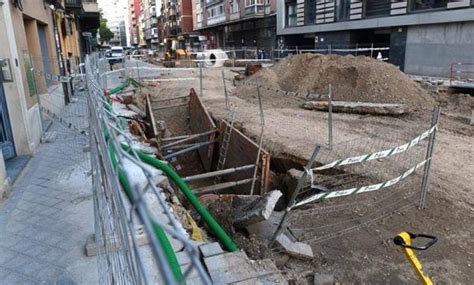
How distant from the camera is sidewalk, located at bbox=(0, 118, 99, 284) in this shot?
134 inches

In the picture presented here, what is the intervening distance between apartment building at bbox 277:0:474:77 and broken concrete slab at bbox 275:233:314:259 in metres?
19.7

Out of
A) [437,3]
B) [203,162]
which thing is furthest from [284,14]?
[203,162]

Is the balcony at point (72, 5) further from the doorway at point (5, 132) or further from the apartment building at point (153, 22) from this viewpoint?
the apartment building at point (153, 22)

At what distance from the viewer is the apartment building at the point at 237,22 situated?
42.1 meters

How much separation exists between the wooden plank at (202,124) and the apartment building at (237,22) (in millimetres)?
30349

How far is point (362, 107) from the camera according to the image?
12484 mm

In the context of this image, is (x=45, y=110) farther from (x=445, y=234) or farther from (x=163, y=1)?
(x=163, y=1)

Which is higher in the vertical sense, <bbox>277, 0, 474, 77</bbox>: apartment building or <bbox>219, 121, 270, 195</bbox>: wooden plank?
<bbox>277, 0, 474, 77</bbox>: apartment building

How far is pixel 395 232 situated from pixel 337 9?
92.4ft

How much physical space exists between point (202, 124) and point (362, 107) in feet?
17.1

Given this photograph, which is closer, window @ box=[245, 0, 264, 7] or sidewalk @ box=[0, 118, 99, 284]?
sidewalk @ box=[0, 118, 99, 284]

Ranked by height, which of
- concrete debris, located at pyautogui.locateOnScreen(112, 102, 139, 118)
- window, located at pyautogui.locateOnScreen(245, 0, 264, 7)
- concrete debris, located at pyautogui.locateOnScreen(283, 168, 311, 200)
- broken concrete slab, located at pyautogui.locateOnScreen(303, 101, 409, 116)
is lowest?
A: concrete debris, located at pyautogui.locateOnScreen(283, 168, 311, 200)

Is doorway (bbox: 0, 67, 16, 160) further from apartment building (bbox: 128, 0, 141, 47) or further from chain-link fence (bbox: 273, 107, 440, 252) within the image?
apartment building (bbox: 128, 0, 141, 47)

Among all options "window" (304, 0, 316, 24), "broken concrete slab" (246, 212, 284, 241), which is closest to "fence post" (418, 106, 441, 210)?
"broken concrete slab" (246, 212, 284, 241)
